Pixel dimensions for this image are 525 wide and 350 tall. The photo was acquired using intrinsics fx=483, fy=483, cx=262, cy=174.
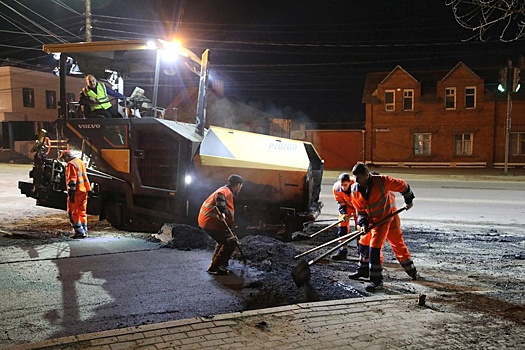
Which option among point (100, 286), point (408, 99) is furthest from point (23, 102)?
point (100, 286)

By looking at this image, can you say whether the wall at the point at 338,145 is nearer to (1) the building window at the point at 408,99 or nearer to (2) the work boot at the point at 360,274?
(1) the building window at the point at 408,99

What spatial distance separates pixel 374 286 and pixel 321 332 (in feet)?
6.04

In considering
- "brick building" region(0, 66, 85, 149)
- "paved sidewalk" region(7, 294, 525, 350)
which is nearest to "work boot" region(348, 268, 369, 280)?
"paved sidewalk" region(7, 294, 525, 350)

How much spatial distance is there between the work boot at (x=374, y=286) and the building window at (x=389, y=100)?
29.3 m

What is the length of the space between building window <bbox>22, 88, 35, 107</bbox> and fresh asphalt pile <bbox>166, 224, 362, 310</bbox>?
3580 centimetres

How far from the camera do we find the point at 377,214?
598 cm

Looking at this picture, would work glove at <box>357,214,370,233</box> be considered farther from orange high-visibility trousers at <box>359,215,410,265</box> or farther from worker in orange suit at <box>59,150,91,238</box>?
worker in orange suit at <box>59,150,91,238</box>

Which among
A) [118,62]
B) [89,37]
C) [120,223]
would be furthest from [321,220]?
[89,37]

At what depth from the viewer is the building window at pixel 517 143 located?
→ 31.3 m

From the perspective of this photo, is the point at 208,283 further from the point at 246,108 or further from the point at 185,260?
the point at 246,108

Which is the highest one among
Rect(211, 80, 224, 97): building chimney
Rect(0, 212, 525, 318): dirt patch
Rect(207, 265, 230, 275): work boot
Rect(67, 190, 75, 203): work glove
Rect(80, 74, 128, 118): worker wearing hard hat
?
Rect(211, 80, 224, 97): building chimney

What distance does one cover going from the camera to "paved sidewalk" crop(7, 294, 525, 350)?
3.82m

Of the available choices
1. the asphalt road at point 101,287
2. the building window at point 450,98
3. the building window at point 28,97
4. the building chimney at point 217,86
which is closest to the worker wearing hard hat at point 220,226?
the asphalt road at point 101,287

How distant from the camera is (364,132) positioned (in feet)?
111
